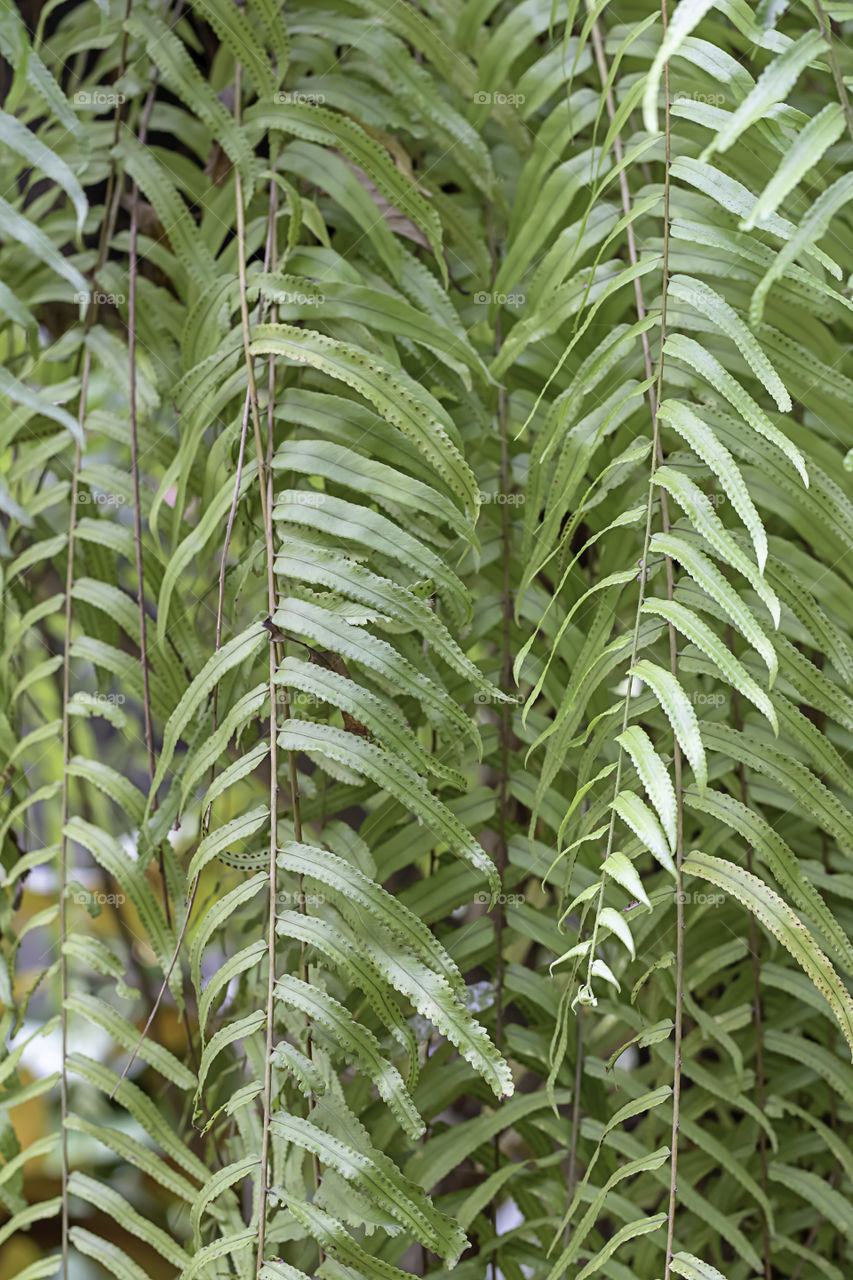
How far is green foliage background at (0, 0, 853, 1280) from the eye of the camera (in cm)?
51

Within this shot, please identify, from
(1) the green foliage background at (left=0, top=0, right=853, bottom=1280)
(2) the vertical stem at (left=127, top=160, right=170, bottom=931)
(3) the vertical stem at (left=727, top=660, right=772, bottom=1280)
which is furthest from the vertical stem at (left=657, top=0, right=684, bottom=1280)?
(2) the vertical stem at (left=127, top=160, right=170, bottom=931)

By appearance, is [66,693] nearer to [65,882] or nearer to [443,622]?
[65,882]

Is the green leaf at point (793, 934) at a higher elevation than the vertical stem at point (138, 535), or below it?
below

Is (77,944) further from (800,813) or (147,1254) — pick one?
(147,1254)

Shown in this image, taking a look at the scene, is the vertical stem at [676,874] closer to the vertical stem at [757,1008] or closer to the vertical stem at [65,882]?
the vertical stem at [757,1008]

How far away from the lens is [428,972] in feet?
1.67

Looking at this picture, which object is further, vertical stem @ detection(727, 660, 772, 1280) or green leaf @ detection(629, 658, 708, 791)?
vertical stem @ detection(727, 660, 772, 1280)

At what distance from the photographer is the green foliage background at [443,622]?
0.51 m

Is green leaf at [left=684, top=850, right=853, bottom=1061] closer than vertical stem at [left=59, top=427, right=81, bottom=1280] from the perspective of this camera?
Yes

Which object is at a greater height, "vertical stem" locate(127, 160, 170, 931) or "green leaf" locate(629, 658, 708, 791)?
"vertical stem" locate(127, 160, 170, 931)

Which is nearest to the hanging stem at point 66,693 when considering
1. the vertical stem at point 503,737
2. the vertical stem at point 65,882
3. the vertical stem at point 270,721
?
the vertical stem at point 65,882

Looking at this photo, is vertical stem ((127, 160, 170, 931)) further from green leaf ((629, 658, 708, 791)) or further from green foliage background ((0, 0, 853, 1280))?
green leaf ((629, 658, 708, 791))

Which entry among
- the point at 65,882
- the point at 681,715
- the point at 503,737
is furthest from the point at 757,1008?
the point at 65,882

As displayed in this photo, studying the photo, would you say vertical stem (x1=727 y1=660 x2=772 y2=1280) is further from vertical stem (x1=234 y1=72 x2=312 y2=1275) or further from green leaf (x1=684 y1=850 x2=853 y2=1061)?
vertical stem (x1=234 y1=72 x2=312 y2=1275)
